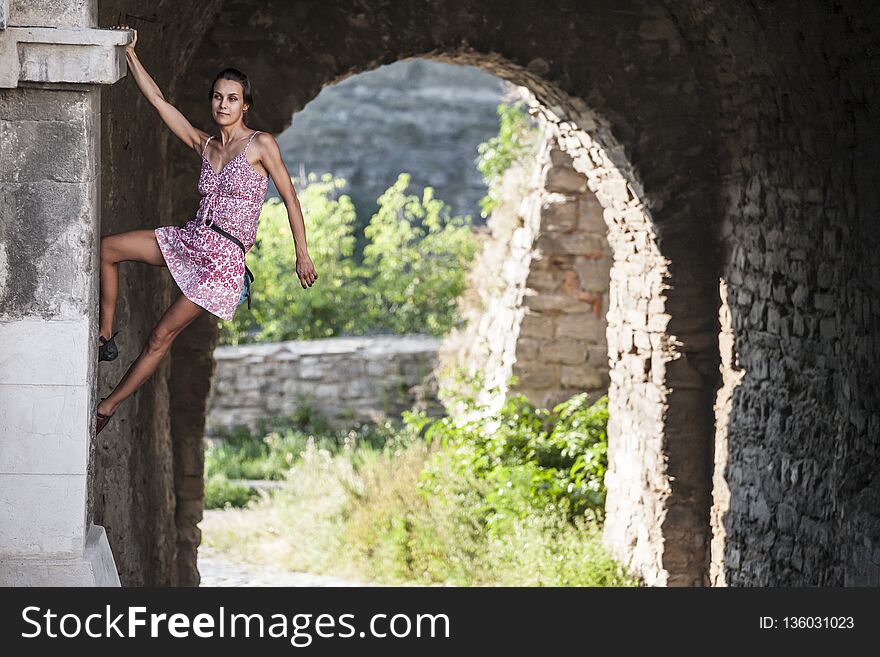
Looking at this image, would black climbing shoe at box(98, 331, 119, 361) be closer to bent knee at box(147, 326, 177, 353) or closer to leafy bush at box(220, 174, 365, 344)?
bent knee at box(147, 326, 177, 353)

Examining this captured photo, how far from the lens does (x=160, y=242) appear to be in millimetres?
3900

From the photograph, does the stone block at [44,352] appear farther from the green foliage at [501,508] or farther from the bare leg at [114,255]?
the green foliage at [501,508]

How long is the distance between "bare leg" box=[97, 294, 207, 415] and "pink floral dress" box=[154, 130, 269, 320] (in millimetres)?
91

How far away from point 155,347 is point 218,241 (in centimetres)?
41

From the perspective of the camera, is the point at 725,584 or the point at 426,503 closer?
the point at 725,584

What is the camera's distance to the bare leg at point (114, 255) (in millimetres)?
3826

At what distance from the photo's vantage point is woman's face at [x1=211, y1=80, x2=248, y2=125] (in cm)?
389

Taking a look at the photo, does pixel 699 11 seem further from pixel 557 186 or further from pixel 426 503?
pixel 426 503

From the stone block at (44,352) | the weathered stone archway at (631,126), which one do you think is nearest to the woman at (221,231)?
the stone block at (44,352)

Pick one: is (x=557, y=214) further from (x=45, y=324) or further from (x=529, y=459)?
(x=45, y=324)

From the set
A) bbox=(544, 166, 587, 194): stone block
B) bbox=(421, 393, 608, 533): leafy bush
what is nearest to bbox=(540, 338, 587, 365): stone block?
bbox=(421, 393, 608, 533): leafy bush

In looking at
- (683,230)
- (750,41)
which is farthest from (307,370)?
(750,41)

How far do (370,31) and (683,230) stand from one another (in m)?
1.89

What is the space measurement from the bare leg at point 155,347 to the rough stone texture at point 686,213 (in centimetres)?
83
